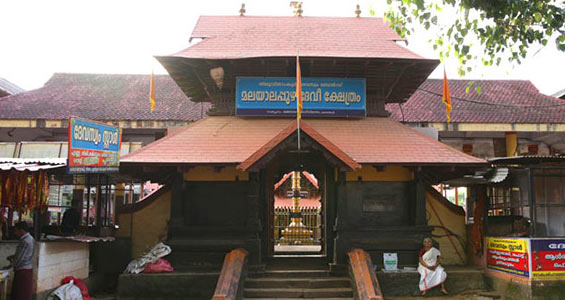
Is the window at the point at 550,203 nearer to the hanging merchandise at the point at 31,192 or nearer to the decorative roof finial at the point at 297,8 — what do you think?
the decorative roof finial at the point at 297,8

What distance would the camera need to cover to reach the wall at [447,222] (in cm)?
1216

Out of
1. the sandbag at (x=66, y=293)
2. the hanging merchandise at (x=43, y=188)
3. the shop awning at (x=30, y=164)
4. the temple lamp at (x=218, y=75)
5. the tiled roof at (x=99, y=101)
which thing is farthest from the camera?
the tiled roof at (x=99, y=101)

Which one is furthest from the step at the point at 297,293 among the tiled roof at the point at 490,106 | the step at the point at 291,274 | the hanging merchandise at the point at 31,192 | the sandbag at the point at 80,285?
the tiled roof at the point at 490,106

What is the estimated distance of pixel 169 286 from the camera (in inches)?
405

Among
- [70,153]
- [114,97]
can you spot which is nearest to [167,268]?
[70,153]

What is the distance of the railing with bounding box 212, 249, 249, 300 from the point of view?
8.96 meters

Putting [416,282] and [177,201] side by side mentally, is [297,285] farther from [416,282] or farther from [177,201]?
[177,201]

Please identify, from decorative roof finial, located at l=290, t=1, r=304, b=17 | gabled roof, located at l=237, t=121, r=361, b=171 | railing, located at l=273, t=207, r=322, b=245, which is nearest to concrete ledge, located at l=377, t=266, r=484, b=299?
gabled roof, located at l=237, t=121, r=361, b=171

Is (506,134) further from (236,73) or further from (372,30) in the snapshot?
(236,73)

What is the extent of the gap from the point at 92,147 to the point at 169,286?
10.5ft

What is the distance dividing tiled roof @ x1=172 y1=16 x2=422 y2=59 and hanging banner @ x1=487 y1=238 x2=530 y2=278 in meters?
4.68

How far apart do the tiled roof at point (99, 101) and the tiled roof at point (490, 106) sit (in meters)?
9.08

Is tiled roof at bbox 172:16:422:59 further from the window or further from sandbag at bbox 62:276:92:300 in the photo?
the window

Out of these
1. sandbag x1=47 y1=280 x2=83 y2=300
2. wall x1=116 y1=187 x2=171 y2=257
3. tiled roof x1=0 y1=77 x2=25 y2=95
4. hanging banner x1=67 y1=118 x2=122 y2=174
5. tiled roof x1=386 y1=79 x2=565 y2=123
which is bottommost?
sandbag x1=47 y1=280 x2=83 y2=300
